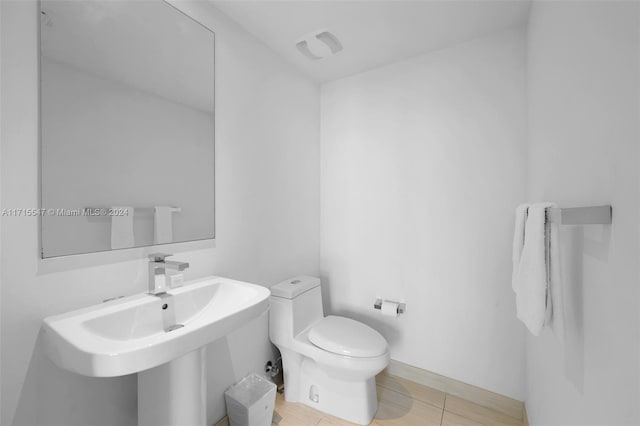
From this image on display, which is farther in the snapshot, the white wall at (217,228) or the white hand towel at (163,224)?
the white hand towel at (163,224)

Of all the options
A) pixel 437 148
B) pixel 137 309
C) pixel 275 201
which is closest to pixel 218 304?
pixel 137 309

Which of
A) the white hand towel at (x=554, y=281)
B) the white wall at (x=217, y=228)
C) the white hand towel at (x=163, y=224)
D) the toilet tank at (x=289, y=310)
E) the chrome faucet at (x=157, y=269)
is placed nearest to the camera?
the white hand towel at (x=554, y=281)

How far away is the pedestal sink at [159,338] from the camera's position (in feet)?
2.41

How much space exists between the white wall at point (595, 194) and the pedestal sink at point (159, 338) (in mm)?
974

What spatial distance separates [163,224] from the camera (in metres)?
1.25

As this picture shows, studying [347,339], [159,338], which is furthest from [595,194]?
[347,339]

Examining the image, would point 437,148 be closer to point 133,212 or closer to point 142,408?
point 133,212

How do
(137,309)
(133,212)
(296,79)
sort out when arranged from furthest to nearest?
A: (296,79)
(133,212)
(137,309)

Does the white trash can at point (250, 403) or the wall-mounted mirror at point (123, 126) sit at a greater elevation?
the wall-mounted mirror at point (123, 126)

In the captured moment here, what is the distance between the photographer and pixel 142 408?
3.46ft

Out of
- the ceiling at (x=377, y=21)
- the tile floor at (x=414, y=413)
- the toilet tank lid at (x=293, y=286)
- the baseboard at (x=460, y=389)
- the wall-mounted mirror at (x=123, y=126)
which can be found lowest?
the tile floor at (x=414, y=413)

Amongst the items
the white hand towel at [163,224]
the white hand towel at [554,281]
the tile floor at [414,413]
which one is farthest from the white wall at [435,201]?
the white hand towel at [163,224]

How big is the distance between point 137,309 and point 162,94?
0.94 metres

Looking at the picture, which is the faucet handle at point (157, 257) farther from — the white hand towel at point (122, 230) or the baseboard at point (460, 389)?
the baseboard at point (460, 389)
